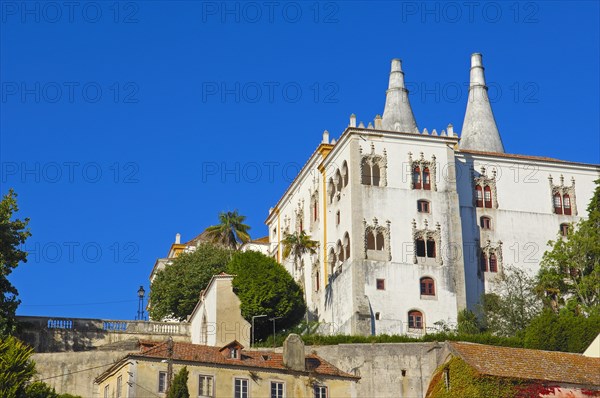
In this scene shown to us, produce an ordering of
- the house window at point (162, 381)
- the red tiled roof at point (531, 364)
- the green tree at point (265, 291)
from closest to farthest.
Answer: the red tiled roof at point (531, 364), the house window at point (162, 381), the green tree at point (265, 291)

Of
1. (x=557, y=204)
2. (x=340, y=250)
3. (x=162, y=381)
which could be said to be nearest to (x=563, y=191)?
(x=557, y=204)

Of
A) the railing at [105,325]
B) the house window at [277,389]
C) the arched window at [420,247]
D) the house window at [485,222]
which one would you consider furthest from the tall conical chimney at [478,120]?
the house window at [277,389]

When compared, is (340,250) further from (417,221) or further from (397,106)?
(397,106)

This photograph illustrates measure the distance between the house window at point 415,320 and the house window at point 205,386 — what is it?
2465cm

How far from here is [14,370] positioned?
56.7 m

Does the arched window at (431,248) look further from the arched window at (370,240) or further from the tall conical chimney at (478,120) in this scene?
the tall conical chimney at (478,120)

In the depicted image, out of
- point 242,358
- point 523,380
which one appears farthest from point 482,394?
point 242,358

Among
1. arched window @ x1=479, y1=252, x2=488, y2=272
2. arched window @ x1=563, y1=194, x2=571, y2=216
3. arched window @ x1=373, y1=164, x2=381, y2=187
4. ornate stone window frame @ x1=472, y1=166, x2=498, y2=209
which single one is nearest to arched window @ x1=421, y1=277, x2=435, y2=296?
arched window @ x1=479, y1=252, x2=488, y2=272

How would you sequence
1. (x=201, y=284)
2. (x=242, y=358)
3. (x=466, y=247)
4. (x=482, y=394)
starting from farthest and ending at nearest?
(x=201, y=284), (x=466, y=247), (x=242, y=358), (x=482, y=394)

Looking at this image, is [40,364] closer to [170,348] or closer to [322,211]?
[170,348]

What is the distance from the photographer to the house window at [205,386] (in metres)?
58.5

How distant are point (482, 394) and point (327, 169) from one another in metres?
36.9

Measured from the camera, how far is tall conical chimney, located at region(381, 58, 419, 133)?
98.2 metres

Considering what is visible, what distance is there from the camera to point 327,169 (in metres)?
90.1
